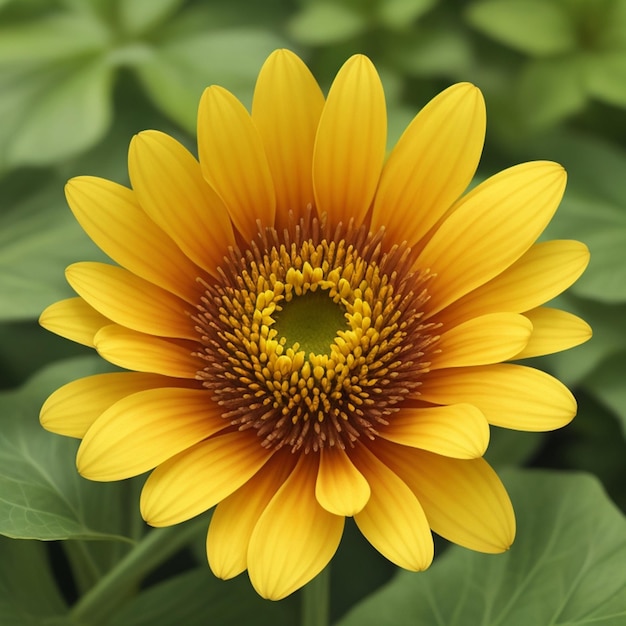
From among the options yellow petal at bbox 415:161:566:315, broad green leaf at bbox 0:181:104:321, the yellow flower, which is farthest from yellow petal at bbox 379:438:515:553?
broad green leaf at bbox 0:181:104:321

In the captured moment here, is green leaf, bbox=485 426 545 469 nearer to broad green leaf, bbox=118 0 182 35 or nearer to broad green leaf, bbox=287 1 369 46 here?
broad green leaf, bbox=287 1 369 46

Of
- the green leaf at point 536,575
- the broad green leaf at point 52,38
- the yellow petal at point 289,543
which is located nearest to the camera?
the yellow petal at point 289,543

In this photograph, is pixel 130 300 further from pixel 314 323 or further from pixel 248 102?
pixel 248 102

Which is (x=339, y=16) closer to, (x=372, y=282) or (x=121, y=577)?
(x=372, y=282)

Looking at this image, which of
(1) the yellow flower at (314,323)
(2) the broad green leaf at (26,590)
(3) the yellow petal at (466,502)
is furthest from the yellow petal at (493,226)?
(2) the broad green leaf at (26,590)

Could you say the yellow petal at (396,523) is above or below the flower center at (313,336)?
below

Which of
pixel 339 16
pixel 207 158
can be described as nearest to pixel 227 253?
pixel 207 158

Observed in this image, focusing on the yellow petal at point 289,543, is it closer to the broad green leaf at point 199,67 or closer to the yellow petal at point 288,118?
the yellow petal at point 288,118
